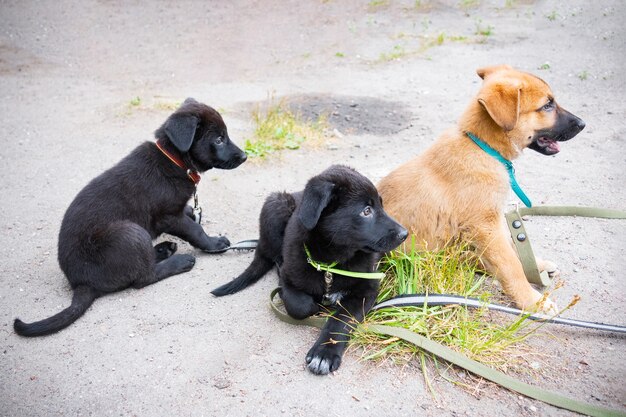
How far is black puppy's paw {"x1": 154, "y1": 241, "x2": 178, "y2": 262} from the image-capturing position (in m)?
4.69

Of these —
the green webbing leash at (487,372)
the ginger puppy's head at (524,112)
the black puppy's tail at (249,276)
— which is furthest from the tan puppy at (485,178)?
the black puppy's tail at (249,276)

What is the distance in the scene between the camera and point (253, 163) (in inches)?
249

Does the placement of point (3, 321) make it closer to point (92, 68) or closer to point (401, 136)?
point (401, 136)

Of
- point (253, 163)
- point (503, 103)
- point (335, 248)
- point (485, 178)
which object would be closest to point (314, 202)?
point (335, 248)

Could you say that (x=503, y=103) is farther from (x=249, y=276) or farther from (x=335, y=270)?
(x=249, y=276)

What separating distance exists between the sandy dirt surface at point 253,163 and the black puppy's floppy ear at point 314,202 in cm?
92

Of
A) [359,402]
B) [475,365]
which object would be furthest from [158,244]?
[475,365]

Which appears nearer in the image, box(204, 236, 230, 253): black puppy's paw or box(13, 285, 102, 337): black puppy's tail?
box(13, 285, 102, 337): black puppy's tail

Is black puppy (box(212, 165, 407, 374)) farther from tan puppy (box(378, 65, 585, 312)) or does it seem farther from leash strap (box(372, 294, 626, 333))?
tan puppy (box(378, 65, 585, 312))

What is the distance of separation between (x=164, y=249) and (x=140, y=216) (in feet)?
1.63

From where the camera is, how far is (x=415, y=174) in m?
3.99

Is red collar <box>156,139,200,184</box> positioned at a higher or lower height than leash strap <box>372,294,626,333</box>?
higher

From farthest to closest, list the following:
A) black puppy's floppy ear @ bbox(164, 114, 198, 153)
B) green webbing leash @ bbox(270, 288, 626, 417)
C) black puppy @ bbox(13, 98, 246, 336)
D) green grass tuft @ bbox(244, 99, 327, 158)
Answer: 1. green grass tuft @ bbox(244, 99, 327, 158)
2. black puppy's floppy ear @ bbox(164, 114, 198, 153)
3. black puppy @ bbox(13, 98, 246, 336)
4. green webbing leash @ bbox(270, 288, 626, 417)

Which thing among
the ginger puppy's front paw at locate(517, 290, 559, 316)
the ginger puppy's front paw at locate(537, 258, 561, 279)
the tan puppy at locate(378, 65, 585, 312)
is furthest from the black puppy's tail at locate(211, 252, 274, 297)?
the ginger puppy's front paw at locate(537, 258, 561, 279)
